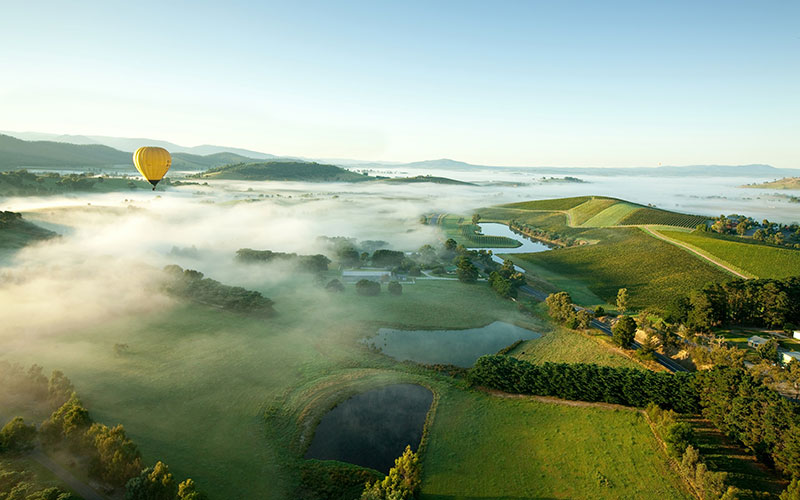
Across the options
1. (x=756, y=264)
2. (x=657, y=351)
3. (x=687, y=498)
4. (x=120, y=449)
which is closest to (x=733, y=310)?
(x=657, y=351)

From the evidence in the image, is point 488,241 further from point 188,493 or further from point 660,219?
point 188,493

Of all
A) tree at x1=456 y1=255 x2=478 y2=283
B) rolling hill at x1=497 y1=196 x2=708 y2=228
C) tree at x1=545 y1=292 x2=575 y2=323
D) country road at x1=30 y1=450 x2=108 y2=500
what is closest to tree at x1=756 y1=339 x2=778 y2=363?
tree at x1=545 y1=292 x2=575 y2=323

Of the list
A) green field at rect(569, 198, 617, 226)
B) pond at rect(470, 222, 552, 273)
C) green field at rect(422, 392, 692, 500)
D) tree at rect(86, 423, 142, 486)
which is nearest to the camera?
tree at rect(86, 423, 142, 486)

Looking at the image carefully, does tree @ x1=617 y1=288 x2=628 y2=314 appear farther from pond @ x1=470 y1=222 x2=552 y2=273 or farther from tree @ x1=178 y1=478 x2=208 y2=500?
tree @ x1=178 y1=478 x2=208 y2=500

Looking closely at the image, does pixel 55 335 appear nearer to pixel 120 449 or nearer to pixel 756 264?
pixel 120 449

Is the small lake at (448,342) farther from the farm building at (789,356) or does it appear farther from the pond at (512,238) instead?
the pond at (512,238)

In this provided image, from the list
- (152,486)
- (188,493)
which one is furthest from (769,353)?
(152,486)

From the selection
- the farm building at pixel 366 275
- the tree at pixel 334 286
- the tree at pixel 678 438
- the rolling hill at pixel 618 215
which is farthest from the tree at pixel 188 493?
the rolling hill at pixel 618 215
